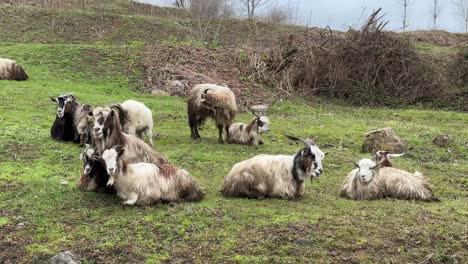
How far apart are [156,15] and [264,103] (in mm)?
22160

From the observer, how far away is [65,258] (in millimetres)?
6262

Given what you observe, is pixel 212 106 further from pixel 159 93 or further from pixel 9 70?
pixel 9 70

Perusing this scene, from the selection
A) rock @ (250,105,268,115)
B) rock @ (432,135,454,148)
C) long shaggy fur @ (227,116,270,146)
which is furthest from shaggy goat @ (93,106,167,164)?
rock @ (250,105,268,115)

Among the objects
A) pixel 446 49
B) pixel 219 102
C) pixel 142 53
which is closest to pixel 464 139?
pixel 219 102

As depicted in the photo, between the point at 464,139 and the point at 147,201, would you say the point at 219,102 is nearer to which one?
the point at 147,201

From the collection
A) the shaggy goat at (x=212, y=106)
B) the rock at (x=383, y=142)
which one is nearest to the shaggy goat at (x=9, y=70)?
the shaggy goat at (x=212, y=106)

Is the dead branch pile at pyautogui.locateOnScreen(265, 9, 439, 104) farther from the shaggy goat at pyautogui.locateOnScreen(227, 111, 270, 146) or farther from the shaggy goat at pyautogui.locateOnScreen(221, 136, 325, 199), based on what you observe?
the shaggy goat at pyautogui.locateOnScreen(221, 136, 325, 199)

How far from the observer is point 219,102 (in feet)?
44.0

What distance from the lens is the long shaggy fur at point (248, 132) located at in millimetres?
13547

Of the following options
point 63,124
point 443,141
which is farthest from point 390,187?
point 63,124

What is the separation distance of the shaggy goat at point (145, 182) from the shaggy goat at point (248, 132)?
17.6 feet

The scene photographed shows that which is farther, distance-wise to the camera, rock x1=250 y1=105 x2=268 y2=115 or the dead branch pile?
the dead branch pile

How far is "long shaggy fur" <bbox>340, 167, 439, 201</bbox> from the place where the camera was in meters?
9.01

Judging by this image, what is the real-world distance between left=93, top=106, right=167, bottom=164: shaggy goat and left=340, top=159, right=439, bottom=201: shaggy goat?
3203 mm
